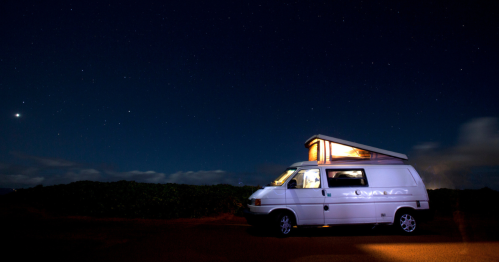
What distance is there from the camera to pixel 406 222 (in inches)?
332

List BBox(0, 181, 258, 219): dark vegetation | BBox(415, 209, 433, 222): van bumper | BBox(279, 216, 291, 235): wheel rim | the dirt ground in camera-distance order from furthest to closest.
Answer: BBox(0, 181, 258, 219): dark vegetation → BBox(415, 209, 433, 222): van bumper → BBox(279, 216, 291, 235): wheel rim → the dirt ground

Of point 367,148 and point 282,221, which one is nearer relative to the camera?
point 282,221

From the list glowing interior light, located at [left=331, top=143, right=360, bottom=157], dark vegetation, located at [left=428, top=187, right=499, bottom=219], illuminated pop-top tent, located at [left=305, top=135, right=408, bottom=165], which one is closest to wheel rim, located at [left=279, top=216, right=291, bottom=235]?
illuminated pop-top tent, located at [left=305, top=135, right=408, bottom=165]

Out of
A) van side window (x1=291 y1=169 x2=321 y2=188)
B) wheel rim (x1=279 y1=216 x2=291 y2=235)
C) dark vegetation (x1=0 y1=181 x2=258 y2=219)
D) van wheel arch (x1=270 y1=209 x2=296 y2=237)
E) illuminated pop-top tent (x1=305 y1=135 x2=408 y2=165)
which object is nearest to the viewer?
van wheel arch (x1=270 y1=209 x2=296 y2=237)

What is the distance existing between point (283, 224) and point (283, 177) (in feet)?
4.96

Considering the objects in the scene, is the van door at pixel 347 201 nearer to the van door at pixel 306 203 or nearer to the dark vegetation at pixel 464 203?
the van door at pixel 306 203

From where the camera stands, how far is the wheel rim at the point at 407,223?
8.38 metres

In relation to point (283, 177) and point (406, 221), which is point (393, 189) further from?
point (283, 177)

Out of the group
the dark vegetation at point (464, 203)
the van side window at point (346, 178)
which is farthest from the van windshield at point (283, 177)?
the dark vegetation at point (464, 203)

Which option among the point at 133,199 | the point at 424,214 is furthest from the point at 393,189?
the point at 133,199

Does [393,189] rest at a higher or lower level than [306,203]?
higher

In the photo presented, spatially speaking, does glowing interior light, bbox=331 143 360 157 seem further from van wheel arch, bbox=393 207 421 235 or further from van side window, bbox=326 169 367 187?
van wheel arch, bbox=393 207 421 235

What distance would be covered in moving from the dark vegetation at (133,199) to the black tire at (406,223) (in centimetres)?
680

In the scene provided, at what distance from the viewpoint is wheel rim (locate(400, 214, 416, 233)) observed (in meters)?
8.38
